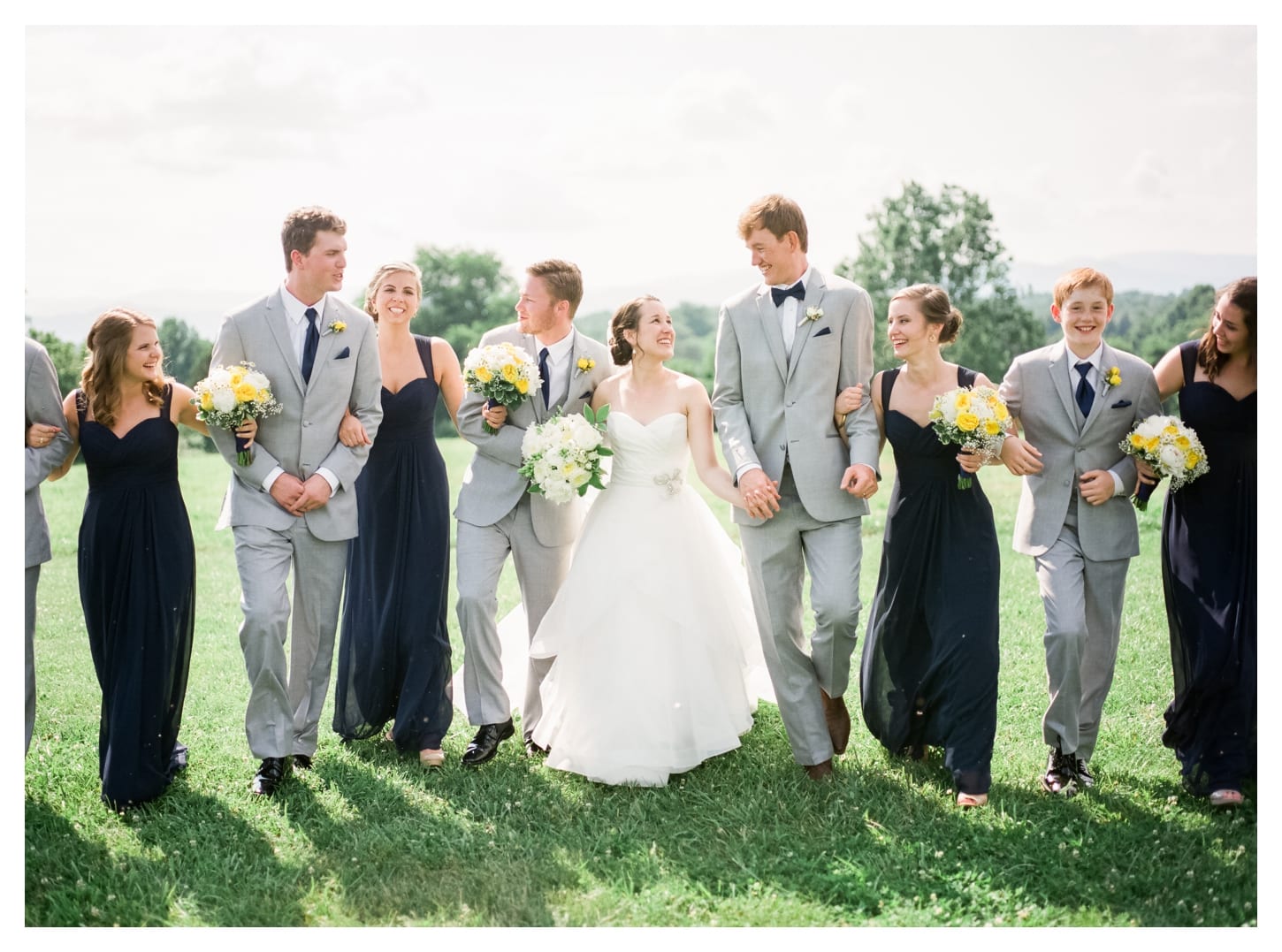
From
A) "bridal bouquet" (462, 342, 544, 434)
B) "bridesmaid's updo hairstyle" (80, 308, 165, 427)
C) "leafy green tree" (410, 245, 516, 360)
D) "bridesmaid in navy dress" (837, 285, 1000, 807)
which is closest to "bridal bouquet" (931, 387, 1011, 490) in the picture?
"bridesmaid in navy dress" (837, 285, 1000, 807)

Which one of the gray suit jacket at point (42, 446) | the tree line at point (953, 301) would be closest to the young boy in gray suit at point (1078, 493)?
the gray suit jacket at point (42, 446)

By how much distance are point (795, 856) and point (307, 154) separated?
57.2 meters

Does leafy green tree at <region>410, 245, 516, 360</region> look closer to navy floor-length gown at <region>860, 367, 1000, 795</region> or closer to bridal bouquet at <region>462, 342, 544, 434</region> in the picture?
bridal bouquet at <region>462, 342, 544, 434</region>

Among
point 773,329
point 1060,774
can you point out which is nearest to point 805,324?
point 773,329

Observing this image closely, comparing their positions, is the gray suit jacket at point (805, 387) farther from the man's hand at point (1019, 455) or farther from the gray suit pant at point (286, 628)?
the gray suit pant at point (286, 628)

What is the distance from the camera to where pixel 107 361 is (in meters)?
5.24

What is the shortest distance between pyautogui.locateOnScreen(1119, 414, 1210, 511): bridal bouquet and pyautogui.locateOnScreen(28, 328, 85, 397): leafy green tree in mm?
30838

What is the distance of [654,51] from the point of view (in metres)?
8.57

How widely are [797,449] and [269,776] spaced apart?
10.3ft

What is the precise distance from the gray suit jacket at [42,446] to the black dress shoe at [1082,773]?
5.10 metres

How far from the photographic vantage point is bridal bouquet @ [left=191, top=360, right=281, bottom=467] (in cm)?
527

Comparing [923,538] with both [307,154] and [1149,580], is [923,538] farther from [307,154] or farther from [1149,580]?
[307,154]

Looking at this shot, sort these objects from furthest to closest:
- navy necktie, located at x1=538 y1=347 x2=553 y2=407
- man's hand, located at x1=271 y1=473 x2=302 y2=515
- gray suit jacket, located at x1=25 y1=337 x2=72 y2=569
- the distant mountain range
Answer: the distant mountain range → navy necktie, located at x1=538 y1=347 x2=553 y2=407 → man's hand, located at x1=271 y1=473 x2=302 y2=515 → gray suit jacket, located at x1=25 y1=337 x2=72 y2=569

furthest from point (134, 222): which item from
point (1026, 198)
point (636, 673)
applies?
point (636, 673)
